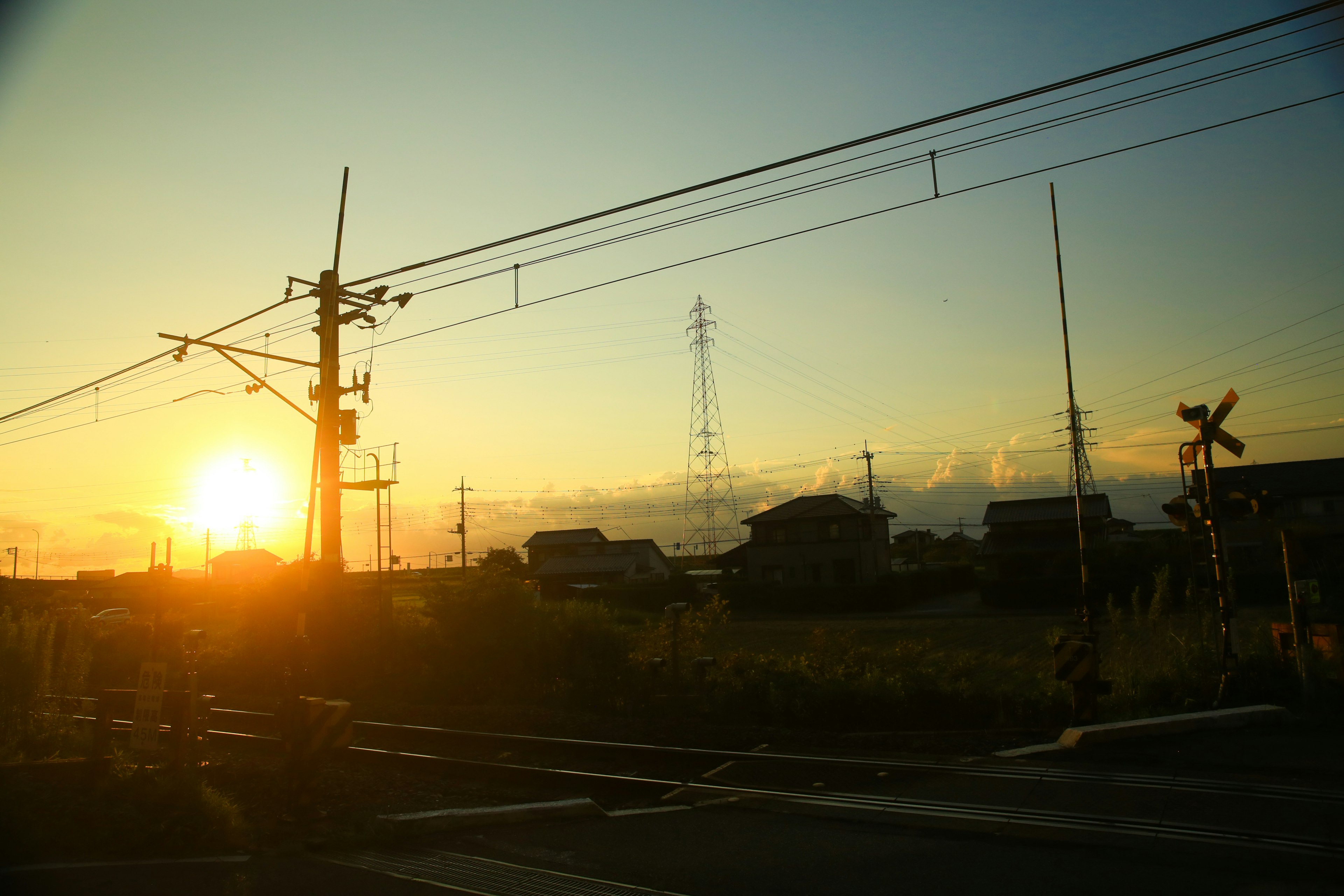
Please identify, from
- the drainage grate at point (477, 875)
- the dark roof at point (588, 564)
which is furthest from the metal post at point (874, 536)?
the drainage grate at point (477, 875)

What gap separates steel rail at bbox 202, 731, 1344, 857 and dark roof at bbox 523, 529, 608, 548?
72208mm

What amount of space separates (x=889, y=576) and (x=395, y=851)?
41331 mm

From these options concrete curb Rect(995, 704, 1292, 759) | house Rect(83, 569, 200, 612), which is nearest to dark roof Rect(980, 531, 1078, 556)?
concrete curb Rect(995, 704, 1292, 759)

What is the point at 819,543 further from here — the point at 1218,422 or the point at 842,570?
the point at 1218,422

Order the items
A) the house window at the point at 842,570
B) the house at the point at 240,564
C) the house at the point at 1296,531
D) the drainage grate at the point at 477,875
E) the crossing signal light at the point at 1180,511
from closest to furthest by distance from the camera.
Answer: the drainage grate at the point at 477,875 < the crossing signal light at the point at 1180,511 < the house at the point at 1296,531 < the house window at the point at 842,570 < the house at the point at 240,564

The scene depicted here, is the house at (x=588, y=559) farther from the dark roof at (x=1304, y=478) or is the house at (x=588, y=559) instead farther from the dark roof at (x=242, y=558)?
the dark roof at (x=1304, y=478)

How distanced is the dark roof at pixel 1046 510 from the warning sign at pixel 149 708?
52.3 m

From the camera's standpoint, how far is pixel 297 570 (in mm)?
21625

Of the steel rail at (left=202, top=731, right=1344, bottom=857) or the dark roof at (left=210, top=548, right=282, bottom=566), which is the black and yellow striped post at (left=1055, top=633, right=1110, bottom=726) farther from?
the dark roof at (left=210, top=548, right=282, bottom=566)

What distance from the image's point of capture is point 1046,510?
5391 centimetres

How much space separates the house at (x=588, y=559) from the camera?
7450 cm

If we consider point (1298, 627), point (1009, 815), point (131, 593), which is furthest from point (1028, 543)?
point (131, 593)

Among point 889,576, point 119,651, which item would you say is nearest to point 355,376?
point 119,651

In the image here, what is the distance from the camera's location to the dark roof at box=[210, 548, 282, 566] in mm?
76312
